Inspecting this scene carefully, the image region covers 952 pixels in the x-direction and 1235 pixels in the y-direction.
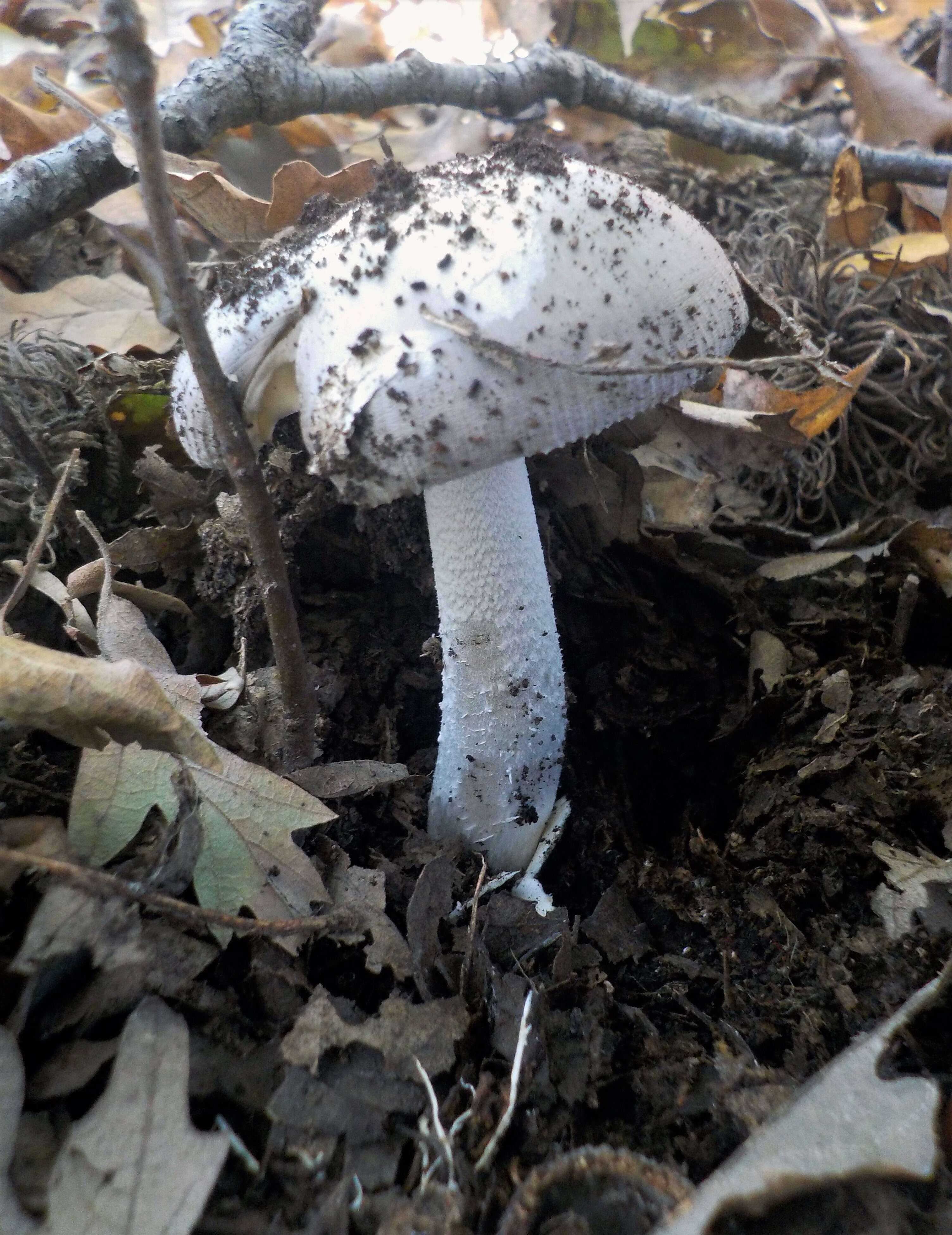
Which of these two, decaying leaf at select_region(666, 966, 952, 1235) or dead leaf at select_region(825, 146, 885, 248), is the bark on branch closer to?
dead leaf at select_region(825, 146, 885, 248)

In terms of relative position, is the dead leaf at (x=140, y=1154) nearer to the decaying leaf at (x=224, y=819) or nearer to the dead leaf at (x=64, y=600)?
the decaying leaf at (x=224, y=819)

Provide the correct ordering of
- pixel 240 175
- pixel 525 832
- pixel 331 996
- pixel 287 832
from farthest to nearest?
1. pixel 240 175
2. pixel 525 832
3. pixel 287 832
4. pixel 331 996

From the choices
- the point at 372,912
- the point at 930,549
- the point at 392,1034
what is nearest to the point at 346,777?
the point at 372,912

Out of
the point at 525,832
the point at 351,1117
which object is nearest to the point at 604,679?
the point at 525,832

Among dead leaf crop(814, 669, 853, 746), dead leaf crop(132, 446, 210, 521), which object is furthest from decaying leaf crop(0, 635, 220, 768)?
dead leaf crop(814, 669, 853, 746)

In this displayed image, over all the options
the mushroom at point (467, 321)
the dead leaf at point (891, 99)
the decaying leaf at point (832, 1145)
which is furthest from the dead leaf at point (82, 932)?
the dead leaf at point (891, 99)

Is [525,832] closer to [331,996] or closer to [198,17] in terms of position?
[331,996]
